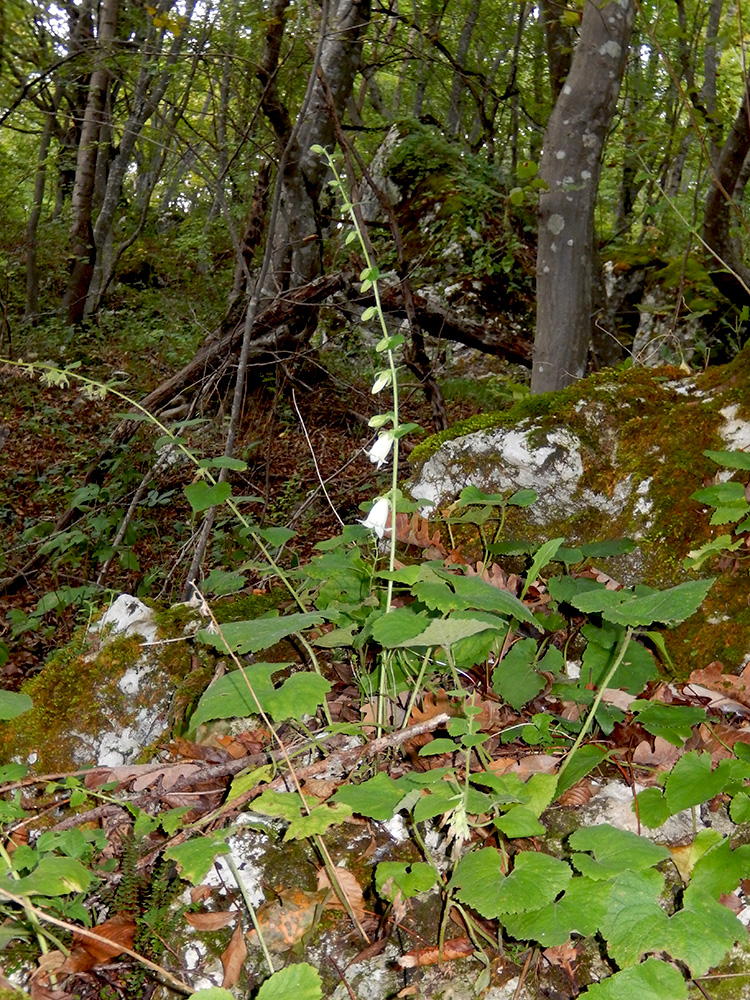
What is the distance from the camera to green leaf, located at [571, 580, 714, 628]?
159cm

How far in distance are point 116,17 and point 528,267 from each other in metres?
5.99

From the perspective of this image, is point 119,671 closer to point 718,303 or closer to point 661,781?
point 661,781

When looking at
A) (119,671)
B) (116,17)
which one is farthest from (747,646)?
(116,17)

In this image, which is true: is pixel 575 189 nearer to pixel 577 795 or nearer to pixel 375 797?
pixel 577 795

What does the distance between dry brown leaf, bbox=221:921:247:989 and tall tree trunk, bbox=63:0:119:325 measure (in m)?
9.29

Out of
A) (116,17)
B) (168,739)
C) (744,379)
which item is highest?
(116,17)

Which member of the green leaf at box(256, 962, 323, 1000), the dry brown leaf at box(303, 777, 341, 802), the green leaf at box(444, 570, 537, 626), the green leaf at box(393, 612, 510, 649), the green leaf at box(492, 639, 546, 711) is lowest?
the dry brown leaf at box(303, 777, 341, 802)

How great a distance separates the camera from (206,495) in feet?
6.42

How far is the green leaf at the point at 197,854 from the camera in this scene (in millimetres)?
1432

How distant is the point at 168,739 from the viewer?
220 cm

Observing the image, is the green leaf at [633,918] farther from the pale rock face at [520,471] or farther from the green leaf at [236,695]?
the pale rock face at [520,471]

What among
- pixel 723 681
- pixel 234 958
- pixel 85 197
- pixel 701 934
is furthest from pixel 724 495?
pixel 85 197

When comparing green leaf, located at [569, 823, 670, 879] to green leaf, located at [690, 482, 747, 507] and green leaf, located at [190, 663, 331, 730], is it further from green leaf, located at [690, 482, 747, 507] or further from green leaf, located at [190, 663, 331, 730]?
green leaf, located at [690, 482, 747, 507]

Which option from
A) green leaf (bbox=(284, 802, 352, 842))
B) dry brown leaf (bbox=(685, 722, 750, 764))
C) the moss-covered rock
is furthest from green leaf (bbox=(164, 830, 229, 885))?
the moss-covered rock
